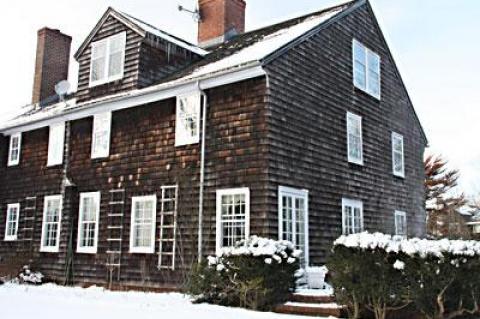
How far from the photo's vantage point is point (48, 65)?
23.3 meters

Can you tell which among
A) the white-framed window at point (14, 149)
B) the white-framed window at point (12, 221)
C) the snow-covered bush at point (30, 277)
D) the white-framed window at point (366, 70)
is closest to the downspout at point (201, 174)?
the white-framed window at point (366, 70)

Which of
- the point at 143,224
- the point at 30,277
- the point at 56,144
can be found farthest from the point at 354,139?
the point at 30,277

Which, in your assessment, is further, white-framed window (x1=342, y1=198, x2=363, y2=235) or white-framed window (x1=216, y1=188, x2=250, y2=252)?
white-framed window (x1=342, y1=198, x2=363, y2=235)

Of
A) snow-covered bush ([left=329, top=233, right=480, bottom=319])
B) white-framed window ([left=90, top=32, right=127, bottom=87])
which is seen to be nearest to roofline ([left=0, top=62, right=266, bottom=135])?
white-framed window ([left=90, top=32, right=127, bottom=87])

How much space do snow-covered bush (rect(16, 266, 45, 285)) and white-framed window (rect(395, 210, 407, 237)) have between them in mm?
11519

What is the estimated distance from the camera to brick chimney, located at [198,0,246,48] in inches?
793

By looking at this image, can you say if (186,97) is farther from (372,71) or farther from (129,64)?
(372,71)

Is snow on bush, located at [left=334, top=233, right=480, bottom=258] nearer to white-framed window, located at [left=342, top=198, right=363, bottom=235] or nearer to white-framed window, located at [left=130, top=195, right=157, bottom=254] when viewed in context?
white-framed window, located at [left=342, top=198, right=363, bottom=235]

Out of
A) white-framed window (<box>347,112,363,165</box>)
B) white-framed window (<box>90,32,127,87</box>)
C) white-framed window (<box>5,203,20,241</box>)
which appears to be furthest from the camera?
white-framed window (<box>5,203,20,241</box>)

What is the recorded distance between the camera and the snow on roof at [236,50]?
43.4 feet

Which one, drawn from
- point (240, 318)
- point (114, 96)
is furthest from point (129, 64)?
point (240, 318)

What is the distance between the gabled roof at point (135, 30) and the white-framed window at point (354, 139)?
5622mm

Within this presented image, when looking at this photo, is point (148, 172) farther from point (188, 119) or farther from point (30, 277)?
point (30, 277)

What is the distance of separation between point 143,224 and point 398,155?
920 centimetres
